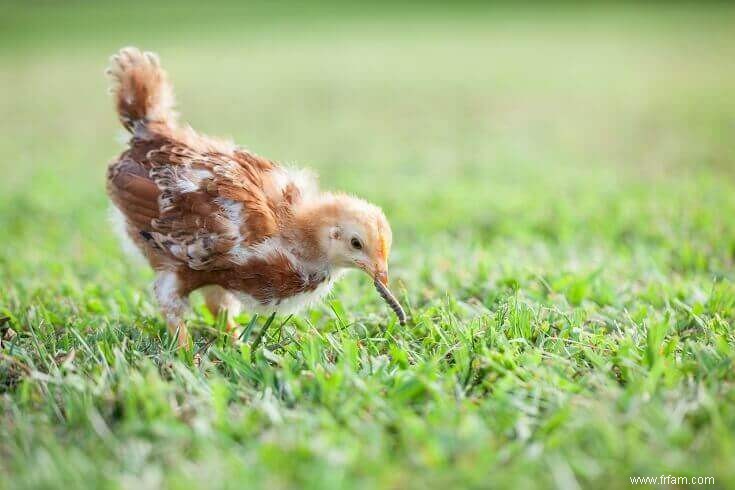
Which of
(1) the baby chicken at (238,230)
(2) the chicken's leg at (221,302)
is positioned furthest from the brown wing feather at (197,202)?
(2) the chicken's leg at (221,302)

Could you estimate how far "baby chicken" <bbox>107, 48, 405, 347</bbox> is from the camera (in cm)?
326

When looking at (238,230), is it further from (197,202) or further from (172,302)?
(172,302)

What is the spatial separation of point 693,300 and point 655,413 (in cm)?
146

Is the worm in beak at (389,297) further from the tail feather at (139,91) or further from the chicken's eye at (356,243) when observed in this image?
the tail feather at (139,91)

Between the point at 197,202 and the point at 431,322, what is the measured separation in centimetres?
126

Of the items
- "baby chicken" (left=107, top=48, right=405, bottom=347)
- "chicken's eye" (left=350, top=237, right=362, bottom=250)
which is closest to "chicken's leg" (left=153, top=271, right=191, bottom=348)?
"baby chicken" (left=107, top=48, right=405, bottom=347)

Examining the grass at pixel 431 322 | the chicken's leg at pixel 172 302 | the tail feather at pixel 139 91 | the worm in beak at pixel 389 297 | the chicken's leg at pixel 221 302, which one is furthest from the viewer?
the tail feather at pixel 139 91

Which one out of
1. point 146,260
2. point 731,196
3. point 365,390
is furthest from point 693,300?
point 146,260

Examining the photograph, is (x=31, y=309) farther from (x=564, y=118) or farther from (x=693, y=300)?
(x=564, y=118)

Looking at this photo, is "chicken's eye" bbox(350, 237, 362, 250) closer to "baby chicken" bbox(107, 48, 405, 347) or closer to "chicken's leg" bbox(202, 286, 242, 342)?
"baby chicken" bbox(107, 48, 405, 347)

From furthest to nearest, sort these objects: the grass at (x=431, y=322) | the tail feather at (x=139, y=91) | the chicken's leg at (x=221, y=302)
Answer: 1. the tail feather at (x=139, y=91)
2. the chicken's leg at (x=221, y=302)
3. the grass at (x=431, y=322)

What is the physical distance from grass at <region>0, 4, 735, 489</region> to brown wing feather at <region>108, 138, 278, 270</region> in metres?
0.46

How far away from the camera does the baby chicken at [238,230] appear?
3.26 meters

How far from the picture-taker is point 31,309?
139 inches
